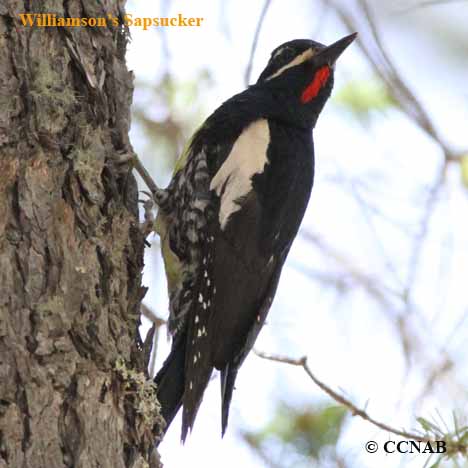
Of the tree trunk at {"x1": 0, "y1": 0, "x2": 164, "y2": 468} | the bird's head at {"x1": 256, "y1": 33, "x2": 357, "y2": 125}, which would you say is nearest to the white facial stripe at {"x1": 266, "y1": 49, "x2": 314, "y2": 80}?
the bird's head at {"x1": 256, "y1": 33, "x2": 357, "y2": 125}

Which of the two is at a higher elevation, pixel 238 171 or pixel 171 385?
pixel 238 171

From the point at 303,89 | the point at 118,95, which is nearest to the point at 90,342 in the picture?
the point at 118,95

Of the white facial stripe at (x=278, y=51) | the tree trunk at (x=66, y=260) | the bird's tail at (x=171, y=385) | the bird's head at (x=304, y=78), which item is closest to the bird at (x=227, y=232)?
the bird's tail at (x=171, y=385)

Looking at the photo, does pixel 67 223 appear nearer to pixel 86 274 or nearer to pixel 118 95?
pixel 86 274

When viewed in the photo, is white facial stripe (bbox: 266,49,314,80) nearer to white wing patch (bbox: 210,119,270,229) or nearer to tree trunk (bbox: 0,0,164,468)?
white wing patch (bbox: 210,119,270,229)

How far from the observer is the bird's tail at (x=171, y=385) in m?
2.34

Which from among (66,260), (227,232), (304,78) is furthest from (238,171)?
(66,260)

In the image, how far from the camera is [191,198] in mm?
2689

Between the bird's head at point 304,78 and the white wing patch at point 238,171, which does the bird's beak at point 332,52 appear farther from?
the white wing patch at point 238,171

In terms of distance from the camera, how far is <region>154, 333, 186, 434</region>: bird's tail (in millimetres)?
2342

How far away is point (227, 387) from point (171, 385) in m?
0.21

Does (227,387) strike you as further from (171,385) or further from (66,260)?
(66,260)

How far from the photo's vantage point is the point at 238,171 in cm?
262

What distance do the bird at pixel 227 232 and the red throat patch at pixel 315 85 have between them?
19cm
